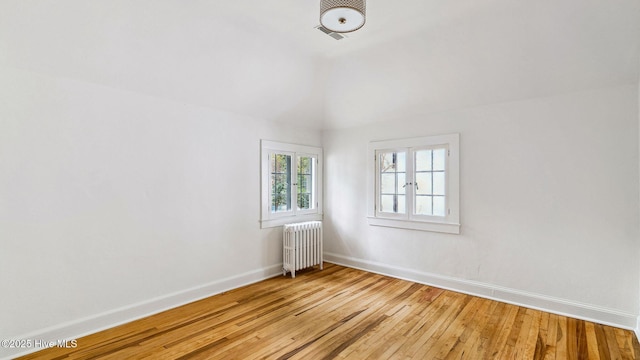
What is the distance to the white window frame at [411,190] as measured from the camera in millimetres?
4020

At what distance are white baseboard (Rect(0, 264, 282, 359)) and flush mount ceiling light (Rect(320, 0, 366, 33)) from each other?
10.5ft

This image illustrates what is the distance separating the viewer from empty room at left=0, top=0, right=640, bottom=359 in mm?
2600

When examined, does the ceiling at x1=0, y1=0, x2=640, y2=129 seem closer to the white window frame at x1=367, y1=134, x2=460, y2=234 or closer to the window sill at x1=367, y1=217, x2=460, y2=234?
the white window frame at x1=367, y1=134, x2=460, y2=234

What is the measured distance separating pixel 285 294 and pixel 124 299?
171 centimetres

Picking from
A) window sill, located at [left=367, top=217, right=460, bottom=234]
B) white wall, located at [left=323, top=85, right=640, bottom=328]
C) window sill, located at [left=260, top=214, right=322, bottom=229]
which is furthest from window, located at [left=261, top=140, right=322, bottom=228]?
white wall, located at [left=323, top=85, right=640, bottom=328]

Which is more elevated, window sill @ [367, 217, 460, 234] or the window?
the window

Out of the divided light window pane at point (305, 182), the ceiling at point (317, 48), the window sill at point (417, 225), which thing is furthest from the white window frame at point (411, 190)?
the divided light window pane at point (305, 182)

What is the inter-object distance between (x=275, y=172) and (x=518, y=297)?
3.44 meters

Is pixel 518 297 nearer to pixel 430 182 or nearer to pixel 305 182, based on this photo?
pixel 430 182

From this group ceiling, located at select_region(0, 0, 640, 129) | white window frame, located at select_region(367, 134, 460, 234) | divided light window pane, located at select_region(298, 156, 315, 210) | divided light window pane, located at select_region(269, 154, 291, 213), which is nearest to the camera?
ceiling, located at select_region(0, 0, 640, 129)

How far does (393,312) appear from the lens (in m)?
3.36

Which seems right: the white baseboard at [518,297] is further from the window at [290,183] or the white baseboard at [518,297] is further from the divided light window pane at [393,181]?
the window at [290,183]

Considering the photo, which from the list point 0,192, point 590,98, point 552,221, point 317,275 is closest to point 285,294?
point 317,275

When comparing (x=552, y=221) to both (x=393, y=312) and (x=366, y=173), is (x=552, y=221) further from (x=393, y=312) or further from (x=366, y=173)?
(x=366, y=173)
